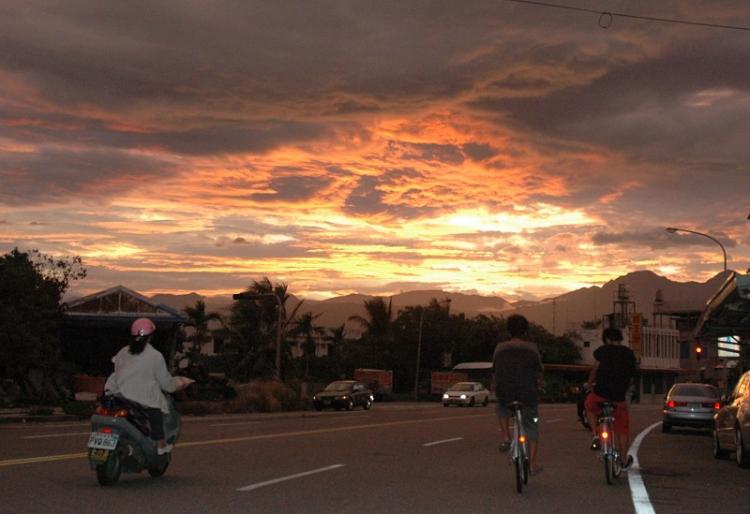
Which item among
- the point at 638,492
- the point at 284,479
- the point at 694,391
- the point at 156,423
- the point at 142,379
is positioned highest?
the point at 694,391

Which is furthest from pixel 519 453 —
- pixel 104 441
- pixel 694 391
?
pixel 694 391

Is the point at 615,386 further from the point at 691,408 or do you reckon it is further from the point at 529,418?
the point at 691,408

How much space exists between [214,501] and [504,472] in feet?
17.1

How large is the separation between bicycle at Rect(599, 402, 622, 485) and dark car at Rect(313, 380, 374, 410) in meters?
33.5

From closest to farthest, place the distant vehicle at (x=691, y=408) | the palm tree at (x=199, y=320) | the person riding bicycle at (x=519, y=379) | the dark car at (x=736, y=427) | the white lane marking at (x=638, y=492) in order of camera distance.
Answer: the white lane marking at (x=638, y=492)
the person riding bicycle at (x=519, y=379)
the dark car at (x=736, y=427)
the distant vehicle at (x=691, y=408)
the palm tree at (x=199, y=320)

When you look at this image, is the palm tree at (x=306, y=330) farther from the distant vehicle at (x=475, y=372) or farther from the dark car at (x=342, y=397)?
the dark car at (x=342, y=397)

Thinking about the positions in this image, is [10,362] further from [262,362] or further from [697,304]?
[697,304]

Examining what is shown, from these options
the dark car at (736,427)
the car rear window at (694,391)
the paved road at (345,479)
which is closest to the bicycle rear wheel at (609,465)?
the paved road at (345,479)

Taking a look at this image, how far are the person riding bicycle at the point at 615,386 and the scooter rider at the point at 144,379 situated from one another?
17.4ft

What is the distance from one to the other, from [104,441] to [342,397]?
35.6 m

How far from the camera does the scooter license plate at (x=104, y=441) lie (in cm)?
1023

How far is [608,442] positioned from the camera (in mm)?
11789

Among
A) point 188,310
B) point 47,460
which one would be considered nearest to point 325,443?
point 47,460

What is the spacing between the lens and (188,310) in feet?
270
